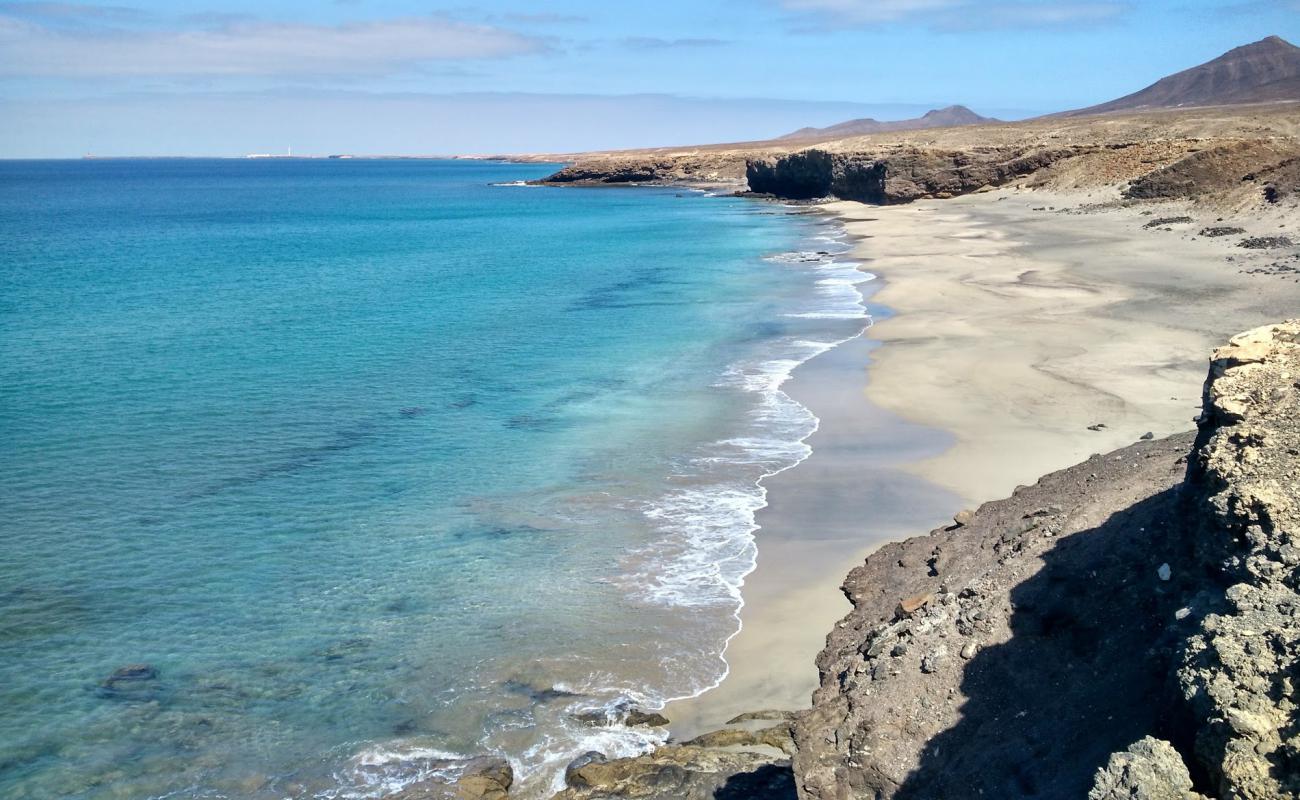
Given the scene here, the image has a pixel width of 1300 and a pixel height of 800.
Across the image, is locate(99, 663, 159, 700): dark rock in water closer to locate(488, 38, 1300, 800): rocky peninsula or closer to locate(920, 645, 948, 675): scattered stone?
locate(488, 38, 1300, 800): rocky peninsula

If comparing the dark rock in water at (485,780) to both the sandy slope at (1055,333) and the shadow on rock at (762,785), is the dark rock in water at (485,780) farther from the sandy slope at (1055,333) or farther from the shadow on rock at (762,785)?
the sandy slope at (1055,333)

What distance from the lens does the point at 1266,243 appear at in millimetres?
29953

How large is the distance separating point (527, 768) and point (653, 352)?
54.9 feet

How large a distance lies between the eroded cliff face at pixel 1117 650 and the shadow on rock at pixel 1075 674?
14 mm

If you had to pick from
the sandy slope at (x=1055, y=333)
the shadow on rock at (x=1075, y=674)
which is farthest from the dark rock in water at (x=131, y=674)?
the sandy slope at (x=1055, y=333)

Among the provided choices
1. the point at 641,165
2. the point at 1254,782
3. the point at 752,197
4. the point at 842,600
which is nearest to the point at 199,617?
the point at 842,600

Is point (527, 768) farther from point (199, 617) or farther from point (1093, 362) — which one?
point (1093, 362)

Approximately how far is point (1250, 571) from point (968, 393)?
43.7 feet

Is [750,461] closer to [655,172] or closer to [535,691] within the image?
[535,691]

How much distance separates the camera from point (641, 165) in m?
129

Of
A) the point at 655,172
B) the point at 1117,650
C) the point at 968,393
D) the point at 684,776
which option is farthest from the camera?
the point at 655,172

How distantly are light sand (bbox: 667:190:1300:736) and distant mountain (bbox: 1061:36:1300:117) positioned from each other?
4768 inches

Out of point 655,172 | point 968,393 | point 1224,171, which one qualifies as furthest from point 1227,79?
point 968,393

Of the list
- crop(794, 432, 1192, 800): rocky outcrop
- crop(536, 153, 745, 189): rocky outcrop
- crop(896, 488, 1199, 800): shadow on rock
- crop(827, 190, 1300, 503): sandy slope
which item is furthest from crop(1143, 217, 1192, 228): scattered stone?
crop(536, 153, 745, 189): rocky outcrop
